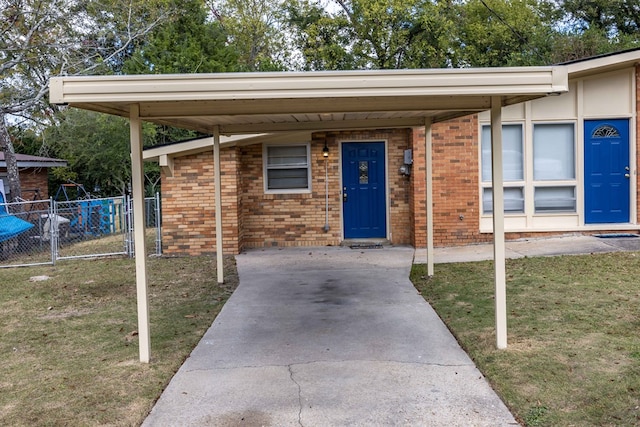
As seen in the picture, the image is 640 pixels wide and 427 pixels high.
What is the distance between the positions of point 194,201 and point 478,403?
8.21m

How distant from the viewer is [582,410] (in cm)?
383

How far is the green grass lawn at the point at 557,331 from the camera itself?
3955 mm

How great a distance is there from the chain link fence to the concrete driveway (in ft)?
16.8

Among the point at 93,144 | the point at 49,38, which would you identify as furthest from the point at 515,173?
the point at 93,144

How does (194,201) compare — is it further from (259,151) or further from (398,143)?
(398,143)

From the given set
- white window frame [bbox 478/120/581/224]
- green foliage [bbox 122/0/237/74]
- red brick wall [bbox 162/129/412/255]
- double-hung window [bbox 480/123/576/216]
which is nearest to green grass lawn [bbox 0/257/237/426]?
red brick wall [bbox 162/129/412/255]

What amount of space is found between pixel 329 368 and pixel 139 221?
206cm

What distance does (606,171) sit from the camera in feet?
36.2

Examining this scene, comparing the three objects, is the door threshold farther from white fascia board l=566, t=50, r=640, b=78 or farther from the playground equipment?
the playground equipment

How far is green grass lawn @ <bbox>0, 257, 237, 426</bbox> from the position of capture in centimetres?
414

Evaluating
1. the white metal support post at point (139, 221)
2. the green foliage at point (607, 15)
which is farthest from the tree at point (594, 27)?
the white metal support post at point (139, 221)

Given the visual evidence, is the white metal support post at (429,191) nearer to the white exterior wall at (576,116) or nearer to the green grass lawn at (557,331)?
the green grass lawn at (557,331)

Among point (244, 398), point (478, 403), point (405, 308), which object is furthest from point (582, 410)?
point (405, 308)

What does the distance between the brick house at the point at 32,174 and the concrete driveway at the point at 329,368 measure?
1301 cm
